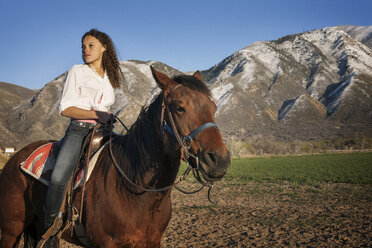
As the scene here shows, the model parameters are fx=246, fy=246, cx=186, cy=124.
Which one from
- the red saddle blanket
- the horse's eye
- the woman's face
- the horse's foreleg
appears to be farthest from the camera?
the horse's foreleg

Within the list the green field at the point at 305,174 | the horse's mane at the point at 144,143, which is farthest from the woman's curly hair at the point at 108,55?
the green field at the point at 305,174

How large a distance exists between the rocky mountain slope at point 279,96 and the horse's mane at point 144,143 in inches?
2783

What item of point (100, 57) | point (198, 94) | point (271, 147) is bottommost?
point (271, 147)

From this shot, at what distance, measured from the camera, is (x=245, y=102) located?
11044 cm

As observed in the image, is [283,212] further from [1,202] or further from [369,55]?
[369,55]

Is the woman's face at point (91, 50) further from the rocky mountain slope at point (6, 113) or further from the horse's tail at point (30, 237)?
the rocky mountain slope at point (6, 113)

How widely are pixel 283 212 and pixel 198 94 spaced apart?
31.7 ft

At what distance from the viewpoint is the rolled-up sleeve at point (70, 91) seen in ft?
10.1

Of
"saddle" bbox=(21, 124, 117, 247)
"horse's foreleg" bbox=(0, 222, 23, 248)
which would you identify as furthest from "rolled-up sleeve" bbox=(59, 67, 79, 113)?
"horse's foreleg" bbox=(0, 222, 23, 248)

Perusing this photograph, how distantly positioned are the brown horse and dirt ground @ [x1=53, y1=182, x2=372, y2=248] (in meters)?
4.84

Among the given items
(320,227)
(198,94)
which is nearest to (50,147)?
(198,94)

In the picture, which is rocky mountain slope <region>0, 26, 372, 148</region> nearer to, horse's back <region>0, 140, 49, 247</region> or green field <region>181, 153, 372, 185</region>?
green field <region>181, 153, 372, 185</region>

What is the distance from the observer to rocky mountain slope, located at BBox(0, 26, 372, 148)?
287ft

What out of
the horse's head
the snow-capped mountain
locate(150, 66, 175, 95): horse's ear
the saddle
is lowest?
the snow-capped mountain
